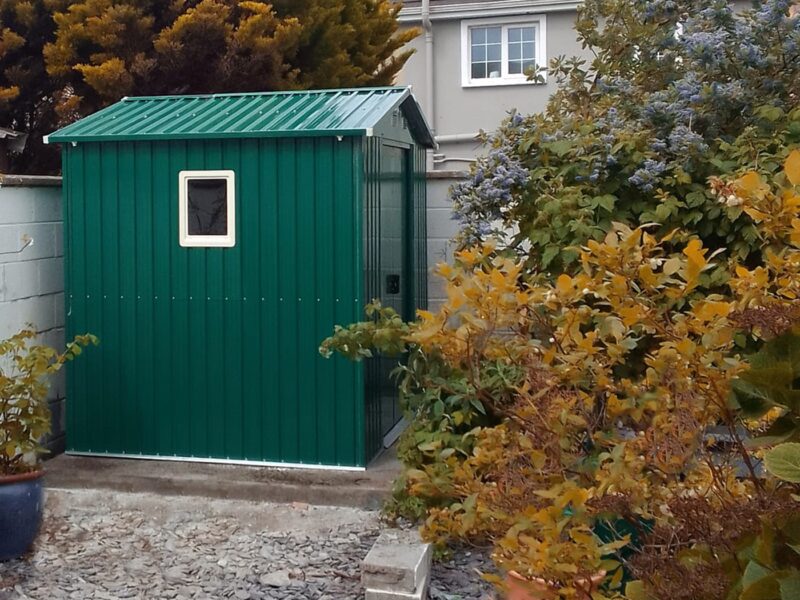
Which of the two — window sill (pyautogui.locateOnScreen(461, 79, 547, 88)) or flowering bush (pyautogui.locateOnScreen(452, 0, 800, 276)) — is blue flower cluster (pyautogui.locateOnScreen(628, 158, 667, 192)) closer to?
A: flowering bush (pyautogui.locateOnScreen(452, 0, 800, 276))

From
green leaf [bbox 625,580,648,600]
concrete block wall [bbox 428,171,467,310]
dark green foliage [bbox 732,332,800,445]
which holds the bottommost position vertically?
green leaf [bbox 625,580,648,600]

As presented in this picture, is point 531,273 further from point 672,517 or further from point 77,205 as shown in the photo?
point 672,517

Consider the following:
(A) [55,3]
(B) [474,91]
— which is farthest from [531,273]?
(B) [474,91]

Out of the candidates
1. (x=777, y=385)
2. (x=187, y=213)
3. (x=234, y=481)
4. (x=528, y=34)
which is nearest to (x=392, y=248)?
(x=187, y=213)

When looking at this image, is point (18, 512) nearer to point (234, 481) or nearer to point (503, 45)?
point (234, 481)

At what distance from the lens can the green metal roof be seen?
5.66 meters

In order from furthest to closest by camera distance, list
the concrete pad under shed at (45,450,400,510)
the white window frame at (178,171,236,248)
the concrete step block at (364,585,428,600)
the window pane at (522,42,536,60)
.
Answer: the window pane at (522,42,536,60)
the white window frame at (178,171,236,248)
the concrete pad under shed at (45,450,400,510)
the concrete step block at (364,585,428,600)

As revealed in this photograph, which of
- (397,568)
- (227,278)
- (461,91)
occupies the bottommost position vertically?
(397,568)

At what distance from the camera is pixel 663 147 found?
5352 millimetres

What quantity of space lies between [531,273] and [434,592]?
76.7 inches

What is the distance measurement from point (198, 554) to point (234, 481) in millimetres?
746

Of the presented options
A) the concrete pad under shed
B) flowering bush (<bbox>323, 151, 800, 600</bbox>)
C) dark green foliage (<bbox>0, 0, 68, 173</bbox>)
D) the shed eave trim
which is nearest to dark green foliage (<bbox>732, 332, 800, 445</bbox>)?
flowering bush (<bbox>323, 151, 800, 600</bbox>)

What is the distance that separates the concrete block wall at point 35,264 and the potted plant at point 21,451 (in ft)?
3.24

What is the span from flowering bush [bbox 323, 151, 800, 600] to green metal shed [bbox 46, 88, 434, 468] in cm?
280
